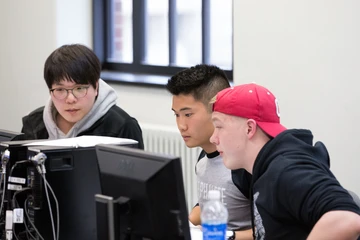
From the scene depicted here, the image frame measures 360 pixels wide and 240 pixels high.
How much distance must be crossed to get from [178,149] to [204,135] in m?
1.72

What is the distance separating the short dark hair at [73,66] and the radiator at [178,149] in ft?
4.60

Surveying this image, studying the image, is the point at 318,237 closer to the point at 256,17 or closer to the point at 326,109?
the point at 326,109

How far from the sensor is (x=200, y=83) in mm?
2885

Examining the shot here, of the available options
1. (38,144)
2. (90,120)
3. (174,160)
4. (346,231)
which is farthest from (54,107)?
(346,231)

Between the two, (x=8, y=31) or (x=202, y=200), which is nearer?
(x=202, y=200)

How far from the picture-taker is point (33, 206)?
2.48m

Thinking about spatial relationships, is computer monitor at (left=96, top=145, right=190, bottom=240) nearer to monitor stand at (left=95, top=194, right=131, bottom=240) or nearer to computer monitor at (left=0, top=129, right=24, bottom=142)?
monitor stand at (left=95, top=194, right=131, bottom=240)

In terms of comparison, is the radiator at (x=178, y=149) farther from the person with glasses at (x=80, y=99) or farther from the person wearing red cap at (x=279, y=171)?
the person wearing red cap at (x=279, y=171)

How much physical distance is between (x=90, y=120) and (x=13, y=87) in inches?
99.7

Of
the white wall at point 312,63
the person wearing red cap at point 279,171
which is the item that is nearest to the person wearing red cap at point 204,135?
the person wearing red cap at point 279,171

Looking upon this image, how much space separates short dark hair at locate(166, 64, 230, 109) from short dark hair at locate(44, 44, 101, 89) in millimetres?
413

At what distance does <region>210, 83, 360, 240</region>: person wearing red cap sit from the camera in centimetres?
206

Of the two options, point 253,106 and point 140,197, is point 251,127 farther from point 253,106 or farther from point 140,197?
point 140,197

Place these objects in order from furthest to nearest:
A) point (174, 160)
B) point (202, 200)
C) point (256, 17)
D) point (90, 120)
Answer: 1. point (256, 17)
2. point (90, 120)
3. point (202, 200)
4. point (174, 160)
